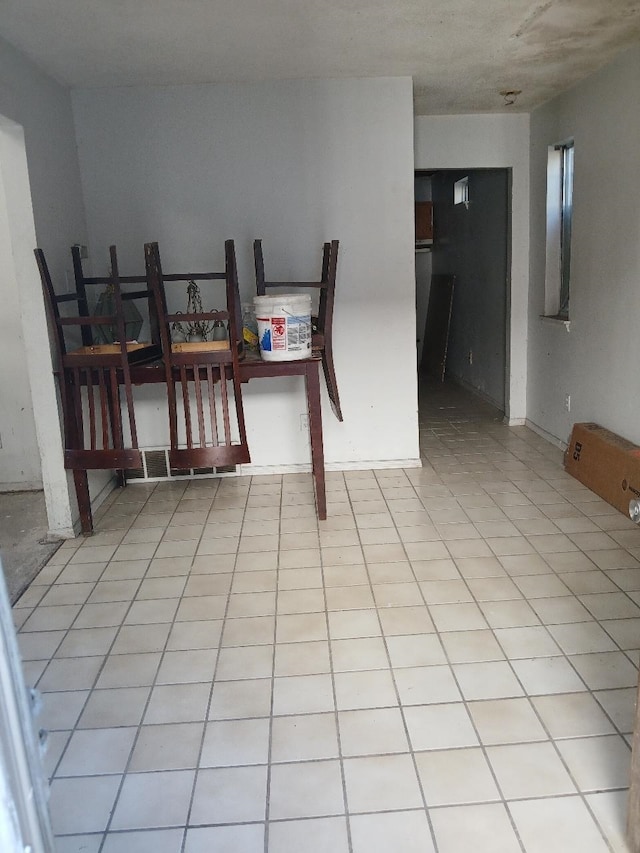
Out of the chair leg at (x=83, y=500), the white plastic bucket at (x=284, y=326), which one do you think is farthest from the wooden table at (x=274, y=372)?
the chair leg at (x=83, y=500)

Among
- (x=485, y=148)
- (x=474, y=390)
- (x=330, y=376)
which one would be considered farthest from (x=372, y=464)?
(x=485, y=148)

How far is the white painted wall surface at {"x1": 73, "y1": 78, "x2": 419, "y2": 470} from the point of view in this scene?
406 centimetres

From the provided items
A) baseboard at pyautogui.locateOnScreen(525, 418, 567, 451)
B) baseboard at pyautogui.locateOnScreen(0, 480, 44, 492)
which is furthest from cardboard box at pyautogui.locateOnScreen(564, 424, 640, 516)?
baseboard at pyautogui.locateOnScreen(0, 480, 44, 492)

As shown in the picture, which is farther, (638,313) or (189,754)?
(638,313)

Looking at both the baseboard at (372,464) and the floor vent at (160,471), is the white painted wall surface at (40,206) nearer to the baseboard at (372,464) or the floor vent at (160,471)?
the floor vent at (160,471)

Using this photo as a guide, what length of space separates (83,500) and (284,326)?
142cm

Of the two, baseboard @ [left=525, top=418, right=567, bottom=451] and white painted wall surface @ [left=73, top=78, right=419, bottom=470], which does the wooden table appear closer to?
white painted wall surface @ [left=73, top=78, right=419, bottom=470]

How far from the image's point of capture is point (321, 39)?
3.32 metres

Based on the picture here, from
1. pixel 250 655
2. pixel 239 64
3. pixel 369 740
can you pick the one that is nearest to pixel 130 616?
pixel 250 655

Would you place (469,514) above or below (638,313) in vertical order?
below

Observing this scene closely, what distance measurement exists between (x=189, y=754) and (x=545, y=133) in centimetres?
456

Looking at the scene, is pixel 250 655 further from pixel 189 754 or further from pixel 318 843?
pixel 318 843

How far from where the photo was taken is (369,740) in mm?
1966

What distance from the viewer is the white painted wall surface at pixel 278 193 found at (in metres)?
4.06
